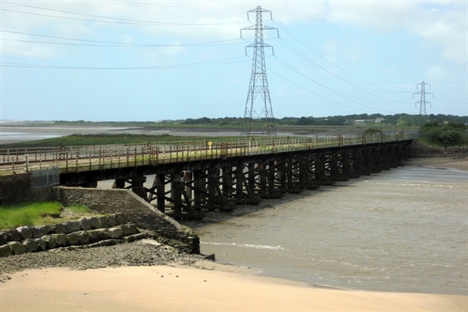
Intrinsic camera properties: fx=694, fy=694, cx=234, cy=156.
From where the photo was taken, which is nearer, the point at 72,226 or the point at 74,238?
the point at 74,238

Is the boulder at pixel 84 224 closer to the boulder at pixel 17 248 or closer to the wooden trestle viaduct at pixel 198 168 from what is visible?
the boulder at pixel 17 248

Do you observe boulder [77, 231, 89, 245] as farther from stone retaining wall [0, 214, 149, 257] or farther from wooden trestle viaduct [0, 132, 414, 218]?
wooden trestle viaduct [0, 132, 414, 218]

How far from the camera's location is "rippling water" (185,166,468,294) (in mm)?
21750

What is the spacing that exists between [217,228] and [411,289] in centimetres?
1208

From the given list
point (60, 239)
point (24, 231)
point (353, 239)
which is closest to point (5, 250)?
point (24, 231)

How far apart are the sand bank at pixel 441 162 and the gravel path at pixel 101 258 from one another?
64.0 meters

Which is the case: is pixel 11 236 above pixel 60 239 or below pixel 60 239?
above

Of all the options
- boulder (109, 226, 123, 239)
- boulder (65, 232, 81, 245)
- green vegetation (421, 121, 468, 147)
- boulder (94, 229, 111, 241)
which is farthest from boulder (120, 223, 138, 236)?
green vegetation (421, 121, 468, 147)

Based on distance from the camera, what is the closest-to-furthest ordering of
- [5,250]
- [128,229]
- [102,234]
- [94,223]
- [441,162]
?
1. [5,250]
2. [102,234]
3. [94,223]
4. [128,229]
5. [441,162]

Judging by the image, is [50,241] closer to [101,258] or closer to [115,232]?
[101,258]

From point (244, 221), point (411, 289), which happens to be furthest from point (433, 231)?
point (411, 289)

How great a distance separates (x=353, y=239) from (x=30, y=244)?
48.3 feet

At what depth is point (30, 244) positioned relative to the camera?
715 inches

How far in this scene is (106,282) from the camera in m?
16.2
